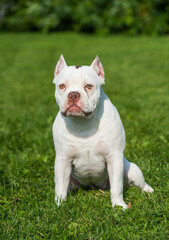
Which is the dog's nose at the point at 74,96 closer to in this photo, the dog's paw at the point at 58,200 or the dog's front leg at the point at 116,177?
the dog's front leg at the point at 116,177

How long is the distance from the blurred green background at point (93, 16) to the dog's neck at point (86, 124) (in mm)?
13683

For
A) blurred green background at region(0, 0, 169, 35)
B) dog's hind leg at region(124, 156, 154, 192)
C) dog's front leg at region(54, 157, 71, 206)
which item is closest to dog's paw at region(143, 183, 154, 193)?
dog's hind leg at region(124, 156, 154, 192)

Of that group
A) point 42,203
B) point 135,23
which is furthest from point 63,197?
point 135,23

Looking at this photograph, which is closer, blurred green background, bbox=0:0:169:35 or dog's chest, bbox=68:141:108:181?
dog's chest, bbox=68:141:108:181

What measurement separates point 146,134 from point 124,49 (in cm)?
879

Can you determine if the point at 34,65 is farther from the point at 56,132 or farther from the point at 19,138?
the point at 56,132

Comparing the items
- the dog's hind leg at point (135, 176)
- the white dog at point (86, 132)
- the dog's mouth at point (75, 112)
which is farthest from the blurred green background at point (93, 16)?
the dog's mouth at point (75, 112)

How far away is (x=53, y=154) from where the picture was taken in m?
4.66

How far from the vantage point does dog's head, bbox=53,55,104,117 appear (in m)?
3.01

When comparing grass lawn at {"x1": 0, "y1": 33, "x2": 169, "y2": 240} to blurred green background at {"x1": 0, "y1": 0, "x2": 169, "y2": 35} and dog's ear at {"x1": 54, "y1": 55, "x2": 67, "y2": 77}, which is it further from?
blurred green background at {"x1": 0, "y1": 0, "x2": 169, "y2": 35}

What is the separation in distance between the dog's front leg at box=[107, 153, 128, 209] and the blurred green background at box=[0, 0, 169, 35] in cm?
1377

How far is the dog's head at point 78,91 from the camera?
3.01 metres

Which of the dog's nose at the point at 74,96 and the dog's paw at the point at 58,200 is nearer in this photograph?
the dog's nose at the point at 74,96

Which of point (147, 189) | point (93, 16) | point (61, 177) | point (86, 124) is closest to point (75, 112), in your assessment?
point (86, 124)
